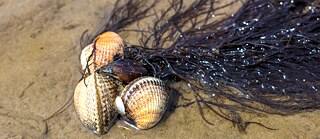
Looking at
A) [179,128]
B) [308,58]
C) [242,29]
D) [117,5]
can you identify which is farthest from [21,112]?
[308,58]

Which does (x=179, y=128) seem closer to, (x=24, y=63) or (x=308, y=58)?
(x=308, y=58)

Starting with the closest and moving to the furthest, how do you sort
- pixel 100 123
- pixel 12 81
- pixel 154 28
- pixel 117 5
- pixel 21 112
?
1. pixel 100 123
2. pixel 21 112
3. pixel 12 81
4. pixel 154 28
5. pixel 117 5

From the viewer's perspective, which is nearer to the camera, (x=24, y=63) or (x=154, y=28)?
(x=24, y=63)

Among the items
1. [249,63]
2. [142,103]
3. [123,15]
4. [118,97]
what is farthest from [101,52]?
[249,63]

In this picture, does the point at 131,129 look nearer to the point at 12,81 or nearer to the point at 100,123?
the point at 100,123

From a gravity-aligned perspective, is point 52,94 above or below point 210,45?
below

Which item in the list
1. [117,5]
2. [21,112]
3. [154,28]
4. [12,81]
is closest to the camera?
[21,112]

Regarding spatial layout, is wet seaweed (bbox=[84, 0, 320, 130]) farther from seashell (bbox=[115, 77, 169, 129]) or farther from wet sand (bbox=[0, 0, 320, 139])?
seashell (bbox=[115, 77, 169, 129])

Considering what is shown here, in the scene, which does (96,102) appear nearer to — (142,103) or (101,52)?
(142,103)
